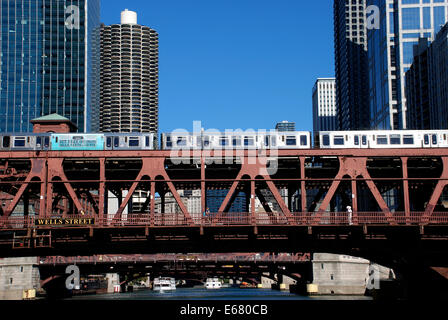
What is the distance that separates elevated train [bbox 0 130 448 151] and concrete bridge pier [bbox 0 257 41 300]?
66315mm

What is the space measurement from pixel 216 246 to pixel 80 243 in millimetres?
15132

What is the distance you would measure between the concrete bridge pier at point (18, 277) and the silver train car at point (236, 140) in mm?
78751

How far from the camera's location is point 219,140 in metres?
77.9

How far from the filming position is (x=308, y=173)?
3329 inches

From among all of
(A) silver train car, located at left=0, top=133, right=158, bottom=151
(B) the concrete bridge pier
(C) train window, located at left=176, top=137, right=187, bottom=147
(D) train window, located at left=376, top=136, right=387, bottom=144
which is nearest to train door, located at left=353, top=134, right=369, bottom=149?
(D) train window, located at left=376, top=136, right=387, bottom=144

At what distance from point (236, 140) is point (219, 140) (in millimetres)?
2055

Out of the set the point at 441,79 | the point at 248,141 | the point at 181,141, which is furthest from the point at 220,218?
the point at 441,79

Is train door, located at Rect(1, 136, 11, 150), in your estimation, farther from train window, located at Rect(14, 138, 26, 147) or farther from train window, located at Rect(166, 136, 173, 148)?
train window, located at Rect(166, 136, 173, 148)

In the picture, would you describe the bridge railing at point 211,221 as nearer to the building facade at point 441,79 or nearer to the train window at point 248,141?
the train window at point 248,141

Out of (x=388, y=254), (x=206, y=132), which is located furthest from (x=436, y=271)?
(x=206, y=132)

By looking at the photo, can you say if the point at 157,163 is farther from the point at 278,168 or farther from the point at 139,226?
the point at 278,168

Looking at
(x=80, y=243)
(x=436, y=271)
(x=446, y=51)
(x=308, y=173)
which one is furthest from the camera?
(x=446, y=51)

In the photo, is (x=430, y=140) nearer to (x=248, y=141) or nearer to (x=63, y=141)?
(x=248, y=141)

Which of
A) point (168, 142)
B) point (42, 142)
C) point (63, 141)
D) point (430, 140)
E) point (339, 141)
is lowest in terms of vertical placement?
point (168, 142)
